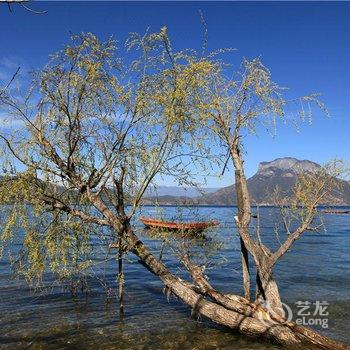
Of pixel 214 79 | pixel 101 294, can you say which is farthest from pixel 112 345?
pixel 214 79

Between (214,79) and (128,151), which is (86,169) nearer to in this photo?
(128,151)

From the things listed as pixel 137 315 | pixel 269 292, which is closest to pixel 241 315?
pixel 269 292

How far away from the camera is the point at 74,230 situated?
12.9m

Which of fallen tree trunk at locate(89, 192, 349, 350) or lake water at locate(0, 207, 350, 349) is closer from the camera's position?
fallen tree trunk at locate(89, 192, 349, 350)

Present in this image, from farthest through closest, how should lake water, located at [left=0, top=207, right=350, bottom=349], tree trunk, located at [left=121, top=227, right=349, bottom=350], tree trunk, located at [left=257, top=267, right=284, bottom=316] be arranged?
tree trunk, located at [left=257, top=267, right=284, bottom=316]
lake water, located at [left=0, top=207, right=350, bottom=349]
tree trunk, located at [left=121, top=227, right=349, bottom=350]

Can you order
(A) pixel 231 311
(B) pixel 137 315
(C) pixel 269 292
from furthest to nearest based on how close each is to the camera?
(B) pixel 137 315
(C) pixel 269 292
(A) pixel 231 311

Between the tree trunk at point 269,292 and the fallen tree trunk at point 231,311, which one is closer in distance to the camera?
the fallen tree trunk at point 231,311

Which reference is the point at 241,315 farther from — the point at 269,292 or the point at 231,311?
the point at 269,292

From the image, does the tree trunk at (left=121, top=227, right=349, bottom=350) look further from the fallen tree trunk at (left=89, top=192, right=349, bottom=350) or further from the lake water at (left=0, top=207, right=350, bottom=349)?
the lake water at (left=0, top=207, right=350, bottom=349)

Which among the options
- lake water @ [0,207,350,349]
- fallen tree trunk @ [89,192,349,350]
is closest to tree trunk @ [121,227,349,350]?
fallen tree trunk @ [89,192,349,350]

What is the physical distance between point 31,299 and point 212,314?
877 cm

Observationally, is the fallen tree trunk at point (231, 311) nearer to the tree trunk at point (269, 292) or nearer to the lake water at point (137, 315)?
the lake water at point (137, 315)

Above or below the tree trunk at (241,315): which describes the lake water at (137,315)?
below

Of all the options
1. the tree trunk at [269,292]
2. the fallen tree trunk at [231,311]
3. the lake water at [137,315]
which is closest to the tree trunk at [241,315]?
the fallen tree trunk at [231,311]
